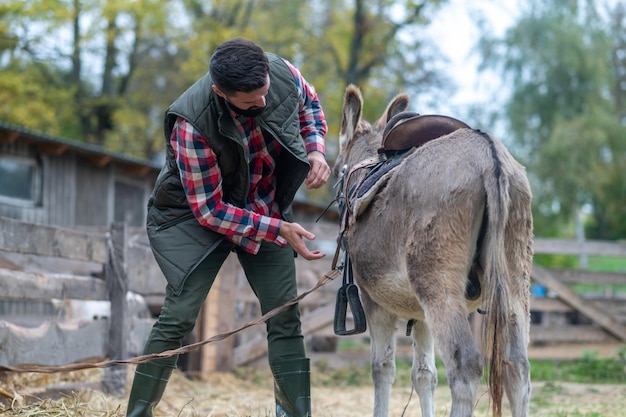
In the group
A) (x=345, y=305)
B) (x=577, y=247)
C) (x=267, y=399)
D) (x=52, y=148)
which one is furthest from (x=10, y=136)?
(x=345, y=305)

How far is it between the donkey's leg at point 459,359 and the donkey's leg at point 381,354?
971 mm

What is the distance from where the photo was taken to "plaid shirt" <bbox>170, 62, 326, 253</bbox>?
3.82 metres

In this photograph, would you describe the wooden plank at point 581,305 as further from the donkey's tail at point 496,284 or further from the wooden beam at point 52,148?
the wooden beam at point 52,148

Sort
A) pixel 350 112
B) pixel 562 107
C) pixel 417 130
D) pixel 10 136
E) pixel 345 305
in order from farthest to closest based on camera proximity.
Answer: pixel 562 107 → pixel 10 136 → pixel 350 112 → pixel 345 305 → pixel 417 130

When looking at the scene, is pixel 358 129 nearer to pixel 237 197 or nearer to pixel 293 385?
pixel 237 197

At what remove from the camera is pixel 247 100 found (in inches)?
143

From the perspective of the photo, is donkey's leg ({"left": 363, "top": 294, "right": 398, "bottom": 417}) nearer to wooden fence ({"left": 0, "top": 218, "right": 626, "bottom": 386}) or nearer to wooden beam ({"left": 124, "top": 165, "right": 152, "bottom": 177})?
wooden fence ({"left": 0, "top": 218, "right": 626, "bottom": 386})

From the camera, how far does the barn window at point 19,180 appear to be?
1537cm

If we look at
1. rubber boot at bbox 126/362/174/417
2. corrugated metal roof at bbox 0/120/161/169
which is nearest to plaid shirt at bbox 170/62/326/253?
rubber boot at bbox 126/362/174/417

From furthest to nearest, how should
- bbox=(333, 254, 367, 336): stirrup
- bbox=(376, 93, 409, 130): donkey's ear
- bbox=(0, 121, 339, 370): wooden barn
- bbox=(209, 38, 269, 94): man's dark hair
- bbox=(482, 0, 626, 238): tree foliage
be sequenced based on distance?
bbox=(482, 0, 626, 238): tree foliage < bbox=(0, 121, 339, 370): wooden barn < bbox=(376, 93, 409, 130): donkey's ear < bbox=(333, 254, 367, 336): stirrup < bbox=(209, 38, 269, 94): man's dark hair

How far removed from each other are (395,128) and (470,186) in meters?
0.98

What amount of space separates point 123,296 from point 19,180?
33.9 feet

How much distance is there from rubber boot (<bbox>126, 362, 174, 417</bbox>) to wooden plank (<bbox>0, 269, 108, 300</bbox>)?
1.83 metres

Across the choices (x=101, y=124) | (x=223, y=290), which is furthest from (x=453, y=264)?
(x=101, y=124)
